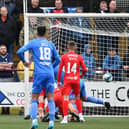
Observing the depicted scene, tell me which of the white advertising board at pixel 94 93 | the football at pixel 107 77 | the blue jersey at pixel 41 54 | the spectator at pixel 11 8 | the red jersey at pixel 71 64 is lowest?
the white advertising board at pixel 94 93

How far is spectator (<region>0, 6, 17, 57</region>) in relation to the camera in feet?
55.4

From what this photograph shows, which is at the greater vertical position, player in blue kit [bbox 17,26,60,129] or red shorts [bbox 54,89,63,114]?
player in blue kit [bbox 17,26,60,129]

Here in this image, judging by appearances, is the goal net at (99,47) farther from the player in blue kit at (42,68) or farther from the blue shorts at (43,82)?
the blue shorts at (43,82)

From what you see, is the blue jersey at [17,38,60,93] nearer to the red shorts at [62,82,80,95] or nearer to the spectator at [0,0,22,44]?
the red shorts at [62,82,80,95]

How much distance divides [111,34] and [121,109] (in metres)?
2.11

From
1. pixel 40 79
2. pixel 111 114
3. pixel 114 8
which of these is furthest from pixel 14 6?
pixel 40 79

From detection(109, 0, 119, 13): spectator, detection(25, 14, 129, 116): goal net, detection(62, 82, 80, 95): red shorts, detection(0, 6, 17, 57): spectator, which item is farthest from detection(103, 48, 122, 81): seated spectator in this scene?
detection(62, 82, 80, 95): red shorts

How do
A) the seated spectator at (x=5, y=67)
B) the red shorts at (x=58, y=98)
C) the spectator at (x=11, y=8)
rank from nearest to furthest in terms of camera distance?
1. the red shorts at (x=58, y=98)
2. the seated spectator at (x=5, y=67)
3. the spectator at (x=11, y=8)

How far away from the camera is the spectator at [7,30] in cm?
1689

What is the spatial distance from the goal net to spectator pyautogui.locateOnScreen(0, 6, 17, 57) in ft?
3.06

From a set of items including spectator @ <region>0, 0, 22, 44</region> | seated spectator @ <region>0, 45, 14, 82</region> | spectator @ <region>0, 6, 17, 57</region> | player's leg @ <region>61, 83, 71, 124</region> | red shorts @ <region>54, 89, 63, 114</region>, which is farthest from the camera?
spectator @ <region>0, 0, 22, 44</region>

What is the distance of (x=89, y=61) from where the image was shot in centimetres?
1631

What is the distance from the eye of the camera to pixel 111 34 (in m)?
16.2

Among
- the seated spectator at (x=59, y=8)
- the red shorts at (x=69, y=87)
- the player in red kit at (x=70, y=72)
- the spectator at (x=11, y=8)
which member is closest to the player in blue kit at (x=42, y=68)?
the player in red kit at (x=70, y=72)
